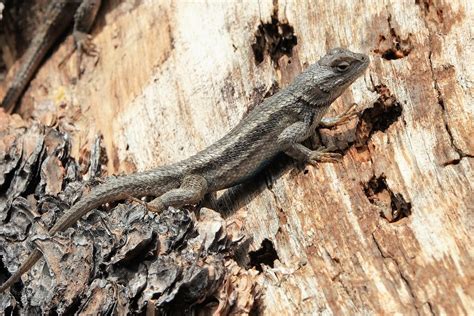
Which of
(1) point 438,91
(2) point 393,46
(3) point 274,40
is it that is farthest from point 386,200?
(3) point 274,40

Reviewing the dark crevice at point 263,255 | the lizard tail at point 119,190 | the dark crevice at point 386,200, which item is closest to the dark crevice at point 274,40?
the lizard tail at point 119,190

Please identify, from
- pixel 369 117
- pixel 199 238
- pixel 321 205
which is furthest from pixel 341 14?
pixel 199 238

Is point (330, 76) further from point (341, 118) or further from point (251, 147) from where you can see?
point (251, 147)

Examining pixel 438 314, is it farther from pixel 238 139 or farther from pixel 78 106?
pixel 78 106

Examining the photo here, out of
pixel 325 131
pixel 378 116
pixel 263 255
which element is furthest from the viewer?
pixel 325 131

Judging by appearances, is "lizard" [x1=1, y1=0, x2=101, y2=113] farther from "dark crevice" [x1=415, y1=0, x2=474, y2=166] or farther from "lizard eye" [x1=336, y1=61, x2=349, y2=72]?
"dark crevice" [x1=415, y1=0, x2=474, y2=166]

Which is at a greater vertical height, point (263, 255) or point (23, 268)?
point (23, 268)
